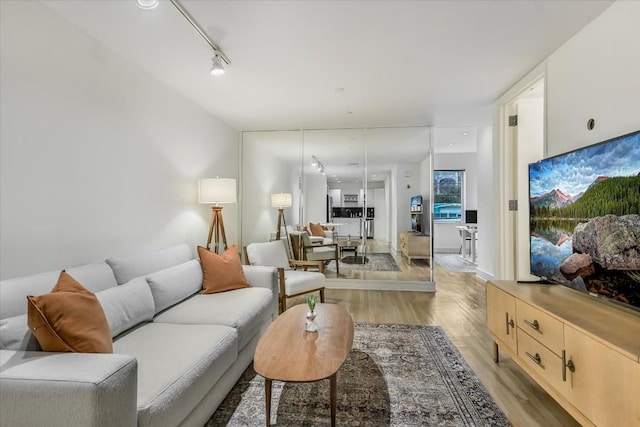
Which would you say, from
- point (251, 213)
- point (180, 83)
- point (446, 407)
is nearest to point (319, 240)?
point (251, 213)

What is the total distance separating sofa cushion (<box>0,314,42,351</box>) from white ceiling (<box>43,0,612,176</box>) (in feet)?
6.15

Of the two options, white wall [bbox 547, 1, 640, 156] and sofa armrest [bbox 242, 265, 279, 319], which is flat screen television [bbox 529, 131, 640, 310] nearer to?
white wall [bbox 547, 1, 640, 156]

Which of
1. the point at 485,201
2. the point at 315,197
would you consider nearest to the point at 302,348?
the point at 315,197

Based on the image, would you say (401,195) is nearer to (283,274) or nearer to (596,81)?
(283,274)

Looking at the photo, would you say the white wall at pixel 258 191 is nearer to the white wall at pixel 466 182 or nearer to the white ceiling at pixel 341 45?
the white ceiling at pixel 341 45

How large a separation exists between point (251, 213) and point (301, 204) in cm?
86

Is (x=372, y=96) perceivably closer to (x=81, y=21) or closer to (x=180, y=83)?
(x=180, y=83)

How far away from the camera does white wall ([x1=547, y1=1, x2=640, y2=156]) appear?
176 cm

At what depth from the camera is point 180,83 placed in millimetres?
3008

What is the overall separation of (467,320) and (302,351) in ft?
7.81

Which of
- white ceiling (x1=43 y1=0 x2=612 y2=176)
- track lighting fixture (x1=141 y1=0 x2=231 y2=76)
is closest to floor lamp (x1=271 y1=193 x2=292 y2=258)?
white ceiling (x1=43 y1=0 x2=612 y2=176)

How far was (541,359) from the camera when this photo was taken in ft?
5.82

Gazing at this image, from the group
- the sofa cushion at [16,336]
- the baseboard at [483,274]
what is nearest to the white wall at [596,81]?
the baseboard at [483,274]

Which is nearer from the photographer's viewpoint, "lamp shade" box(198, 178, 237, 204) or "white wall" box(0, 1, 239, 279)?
"white wall" box(0, 1, 239, 279)
